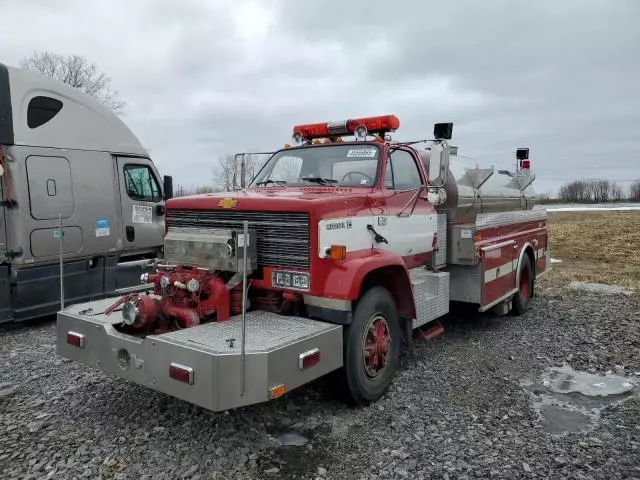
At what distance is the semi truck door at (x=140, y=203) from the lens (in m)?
8.53

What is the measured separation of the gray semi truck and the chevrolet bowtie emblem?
2195 mm

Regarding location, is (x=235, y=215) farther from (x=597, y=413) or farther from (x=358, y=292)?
(x=597, y=413)

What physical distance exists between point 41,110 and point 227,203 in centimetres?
441

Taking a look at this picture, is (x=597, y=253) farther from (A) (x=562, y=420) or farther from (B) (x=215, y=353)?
(B) (x=215, y=353)

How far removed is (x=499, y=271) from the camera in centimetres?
708

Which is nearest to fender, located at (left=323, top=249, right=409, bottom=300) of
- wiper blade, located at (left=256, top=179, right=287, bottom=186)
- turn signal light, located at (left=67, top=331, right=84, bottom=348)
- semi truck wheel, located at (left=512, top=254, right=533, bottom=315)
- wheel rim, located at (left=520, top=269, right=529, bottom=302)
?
wiper blade, located at (left=256, top=179, right=287, bottom=186)

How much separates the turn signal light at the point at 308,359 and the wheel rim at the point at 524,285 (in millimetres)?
5445

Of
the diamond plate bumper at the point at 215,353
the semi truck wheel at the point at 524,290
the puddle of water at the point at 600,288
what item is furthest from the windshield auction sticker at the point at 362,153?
the puddle of water at the point at 600,288

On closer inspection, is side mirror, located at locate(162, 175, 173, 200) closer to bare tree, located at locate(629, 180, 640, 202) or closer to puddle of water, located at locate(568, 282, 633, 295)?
puddle of water, located at locate(568, 282, 633, 295)

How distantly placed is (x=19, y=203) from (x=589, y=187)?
216ft

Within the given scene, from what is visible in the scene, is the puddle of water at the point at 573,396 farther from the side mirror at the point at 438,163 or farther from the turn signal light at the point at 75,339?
the turn signal light at the point at 75,339

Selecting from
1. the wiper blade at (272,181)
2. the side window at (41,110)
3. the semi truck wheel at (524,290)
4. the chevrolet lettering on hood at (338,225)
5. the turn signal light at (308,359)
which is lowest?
the semi truck wheel at (524,290)

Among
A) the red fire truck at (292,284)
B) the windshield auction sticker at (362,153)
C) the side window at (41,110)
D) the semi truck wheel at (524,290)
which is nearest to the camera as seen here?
the red fire truck at (292,284)

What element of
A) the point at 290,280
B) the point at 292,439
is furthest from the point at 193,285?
the point at 292,439
